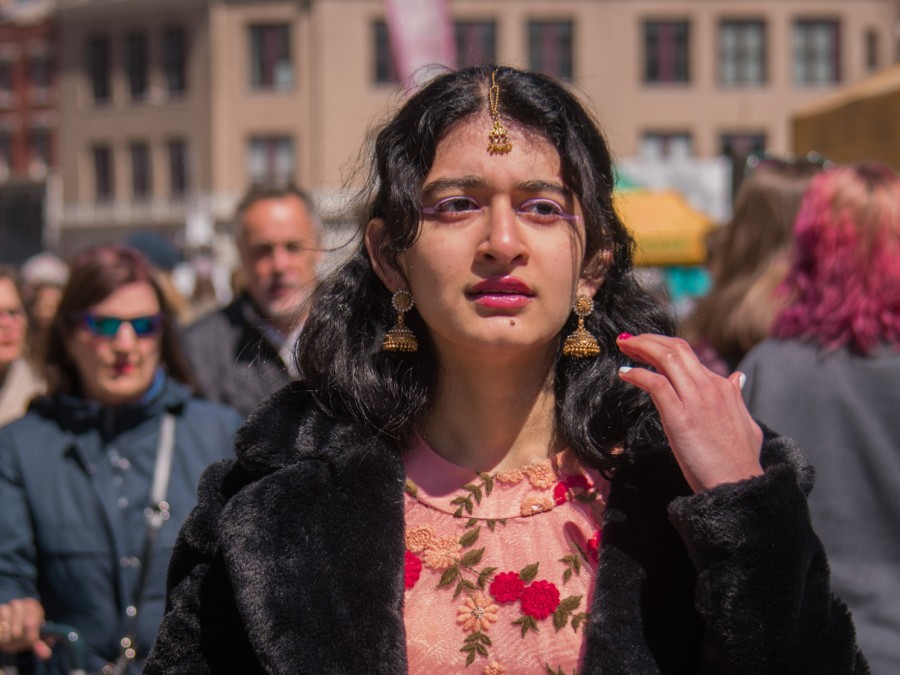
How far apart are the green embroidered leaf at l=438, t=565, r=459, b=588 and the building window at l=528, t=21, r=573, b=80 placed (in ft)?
100

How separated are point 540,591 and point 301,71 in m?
31.8

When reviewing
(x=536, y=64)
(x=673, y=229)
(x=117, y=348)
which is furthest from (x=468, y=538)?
(x=536, y=64)

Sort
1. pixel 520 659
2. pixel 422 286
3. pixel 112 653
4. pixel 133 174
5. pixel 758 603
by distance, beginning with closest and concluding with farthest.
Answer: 1. pixel 758 603
2. pixel 520 659
3. pixel 422 286
4. pixel 112 653
5. pixel 133 174

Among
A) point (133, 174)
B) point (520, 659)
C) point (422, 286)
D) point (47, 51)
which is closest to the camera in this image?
point (520, 659)

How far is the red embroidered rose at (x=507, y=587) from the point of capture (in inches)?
74.5

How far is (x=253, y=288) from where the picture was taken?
4918 millimetres

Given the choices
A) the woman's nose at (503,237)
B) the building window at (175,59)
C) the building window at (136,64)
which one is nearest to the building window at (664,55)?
the building window at (175,59)

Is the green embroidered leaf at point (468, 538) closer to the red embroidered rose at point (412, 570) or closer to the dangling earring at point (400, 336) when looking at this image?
the red embroidered rose at point (412, 570)

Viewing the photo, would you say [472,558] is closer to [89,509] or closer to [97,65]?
[89,509]

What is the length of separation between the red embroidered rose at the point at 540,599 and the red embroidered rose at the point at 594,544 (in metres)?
0.09

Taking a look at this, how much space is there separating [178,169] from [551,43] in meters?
12.1

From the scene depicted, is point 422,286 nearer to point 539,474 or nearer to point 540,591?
point 539,474

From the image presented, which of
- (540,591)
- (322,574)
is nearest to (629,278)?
(540,591)

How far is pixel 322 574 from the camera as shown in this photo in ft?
6.18
